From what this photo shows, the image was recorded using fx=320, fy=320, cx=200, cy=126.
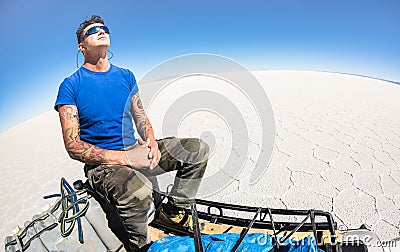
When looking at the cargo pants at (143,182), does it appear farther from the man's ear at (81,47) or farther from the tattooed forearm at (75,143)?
the man's ear at (81,47)

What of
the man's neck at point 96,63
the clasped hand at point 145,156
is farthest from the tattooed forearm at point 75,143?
the man's neck at point 96,63

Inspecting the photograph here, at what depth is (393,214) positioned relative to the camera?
109 inches

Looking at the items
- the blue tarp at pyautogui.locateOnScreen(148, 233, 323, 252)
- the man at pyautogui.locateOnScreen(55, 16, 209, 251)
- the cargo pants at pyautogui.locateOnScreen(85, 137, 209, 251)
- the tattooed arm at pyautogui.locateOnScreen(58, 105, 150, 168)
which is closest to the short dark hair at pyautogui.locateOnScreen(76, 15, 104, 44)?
the man at pyautogui.locateOnScreen(55, 16, 209, 251)

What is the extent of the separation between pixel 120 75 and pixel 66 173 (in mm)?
3124

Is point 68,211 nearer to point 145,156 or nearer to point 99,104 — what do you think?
point 145,156

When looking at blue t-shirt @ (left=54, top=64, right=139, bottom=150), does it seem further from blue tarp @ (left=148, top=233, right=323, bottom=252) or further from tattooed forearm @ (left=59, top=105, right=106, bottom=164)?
blue tarp @ (left=148, top=233, right=323, bottom=252)

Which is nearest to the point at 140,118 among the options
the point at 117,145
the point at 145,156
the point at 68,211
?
the point at 117,145

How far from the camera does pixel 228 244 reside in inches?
49.5

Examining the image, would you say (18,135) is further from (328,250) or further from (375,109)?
(328,250)

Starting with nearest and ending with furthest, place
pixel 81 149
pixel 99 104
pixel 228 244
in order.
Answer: pixel 228 244
pixel 81 149
pixel 99 104

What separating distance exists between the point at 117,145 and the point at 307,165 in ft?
8.94

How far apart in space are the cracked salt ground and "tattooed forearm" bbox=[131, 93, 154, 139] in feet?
2.79

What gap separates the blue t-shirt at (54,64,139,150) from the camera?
1.85m

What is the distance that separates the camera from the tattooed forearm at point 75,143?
69.7 inches
